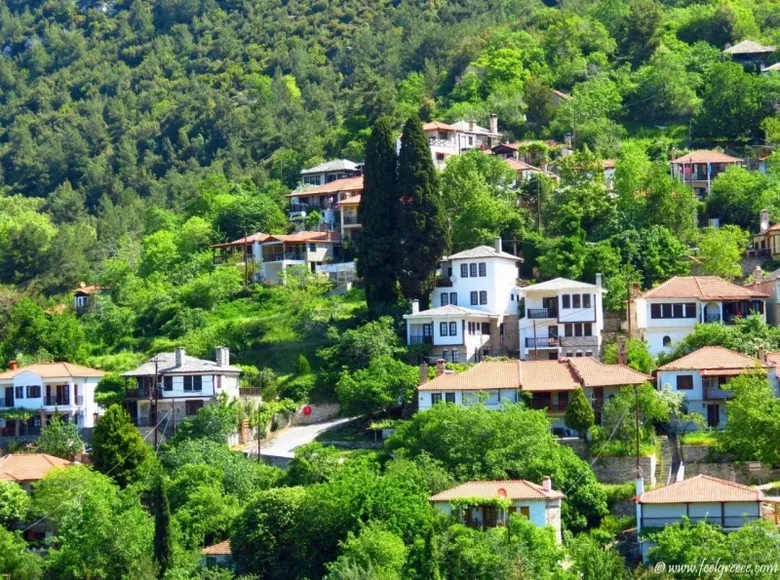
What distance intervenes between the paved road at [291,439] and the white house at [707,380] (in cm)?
1400

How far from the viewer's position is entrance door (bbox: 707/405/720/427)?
74.8 m

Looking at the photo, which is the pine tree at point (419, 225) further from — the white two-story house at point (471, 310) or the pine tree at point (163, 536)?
the pine tree at point (163, 536)

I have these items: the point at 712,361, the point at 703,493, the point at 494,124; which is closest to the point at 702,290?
the point at 712,361

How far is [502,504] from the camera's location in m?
63.1

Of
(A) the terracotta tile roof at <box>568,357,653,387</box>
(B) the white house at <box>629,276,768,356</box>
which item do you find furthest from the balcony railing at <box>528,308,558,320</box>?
(A) the terracotta tile roof at <box>568,357,653,387</box>

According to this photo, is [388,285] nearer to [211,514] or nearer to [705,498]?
[211,514]

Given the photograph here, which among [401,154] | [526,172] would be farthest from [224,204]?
[401,154]

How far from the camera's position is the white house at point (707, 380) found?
7431cm

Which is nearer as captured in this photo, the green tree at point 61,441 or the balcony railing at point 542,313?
the green tree at point 61,441

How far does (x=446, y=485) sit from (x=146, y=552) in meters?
10.8

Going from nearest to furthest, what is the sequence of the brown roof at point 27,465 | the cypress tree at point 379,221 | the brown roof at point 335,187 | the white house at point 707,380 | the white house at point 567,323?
the white house at point 707,380 < the brown roof at point 27,465 < the white house at point 567,323 < the cypress tree at point 379,221 < the brown roof at point 335,187

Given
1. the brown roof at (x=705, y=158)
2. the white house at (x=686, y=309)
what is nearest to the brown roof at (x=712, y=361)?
the white house at (x=686, y=309)

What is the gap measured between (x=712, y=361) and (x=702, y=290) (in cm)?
711

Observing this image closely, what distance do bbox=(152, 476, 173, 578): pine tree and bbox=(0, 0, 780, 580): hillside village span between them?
16 centimetres
